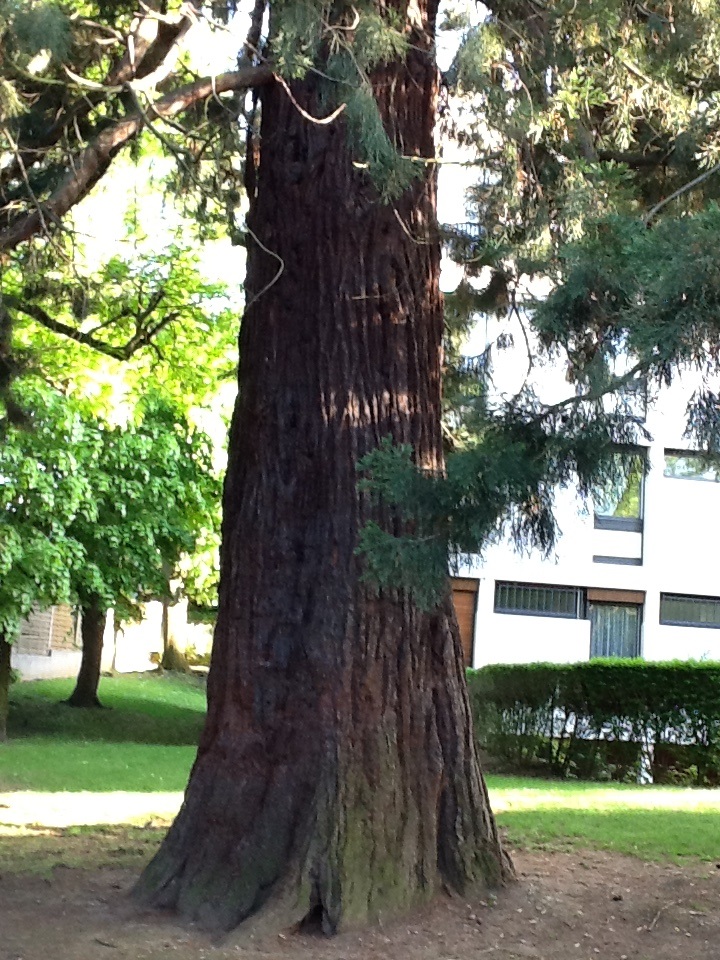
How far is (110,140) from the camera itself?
756cm

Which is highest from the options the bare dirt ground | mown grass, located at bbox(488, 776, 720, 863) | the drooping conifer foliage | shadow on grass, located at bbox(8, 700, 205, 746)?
the drooping conifer foliage

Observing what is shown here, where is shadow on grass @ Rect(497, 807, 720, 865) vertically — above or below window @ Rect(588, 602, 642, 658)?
below

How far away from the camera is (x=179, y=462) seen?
20.9 metres

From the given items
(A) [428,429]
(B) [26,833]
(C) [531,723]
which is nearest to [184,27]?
(A) [428,429]

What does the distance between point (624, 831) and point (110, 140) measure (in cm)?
673

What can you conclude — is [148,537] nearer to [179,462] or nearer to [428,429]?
[179,462]

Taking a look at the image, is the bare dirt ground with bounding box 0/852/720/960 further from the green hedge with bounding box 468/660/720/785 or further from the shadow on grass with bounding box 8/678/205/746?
the shadow on grass with bounding box 8/678/205/746

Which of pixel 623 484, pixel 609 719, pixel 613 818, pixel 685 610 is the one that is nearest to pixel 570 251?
pixel 623 484

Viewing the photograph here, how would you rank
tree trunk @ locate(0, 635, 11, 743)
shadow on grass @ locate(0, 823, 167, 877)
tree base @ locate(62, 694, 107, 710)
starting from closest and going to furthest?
shadow on grass @ locate(0, 823, 167, 877), tree trunk @ locate(0, 635, 11, 743), tree base @ locate(62, 694, 107, 710)

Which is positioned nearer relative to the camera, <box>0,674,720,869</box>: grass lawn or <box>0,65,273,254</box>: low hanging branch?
<box>0,65,273,254</box>: low hanging branch

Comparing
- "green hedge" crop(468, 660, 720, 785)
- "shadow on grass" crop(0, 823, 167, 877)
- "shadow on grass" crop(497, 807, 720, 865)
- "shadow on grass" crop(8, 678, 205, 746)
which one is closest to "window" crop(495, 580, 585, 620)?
"shadow on grass" crop(8, 678, 205, 746)

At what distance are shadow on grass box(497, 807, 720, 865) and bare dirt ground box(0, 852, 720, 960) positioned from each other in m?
1.05

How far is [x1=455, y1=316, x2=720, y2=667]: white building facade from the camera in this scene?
26266 mm

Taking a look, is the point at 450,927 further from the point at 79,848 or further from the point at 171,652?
the point at 171,652
